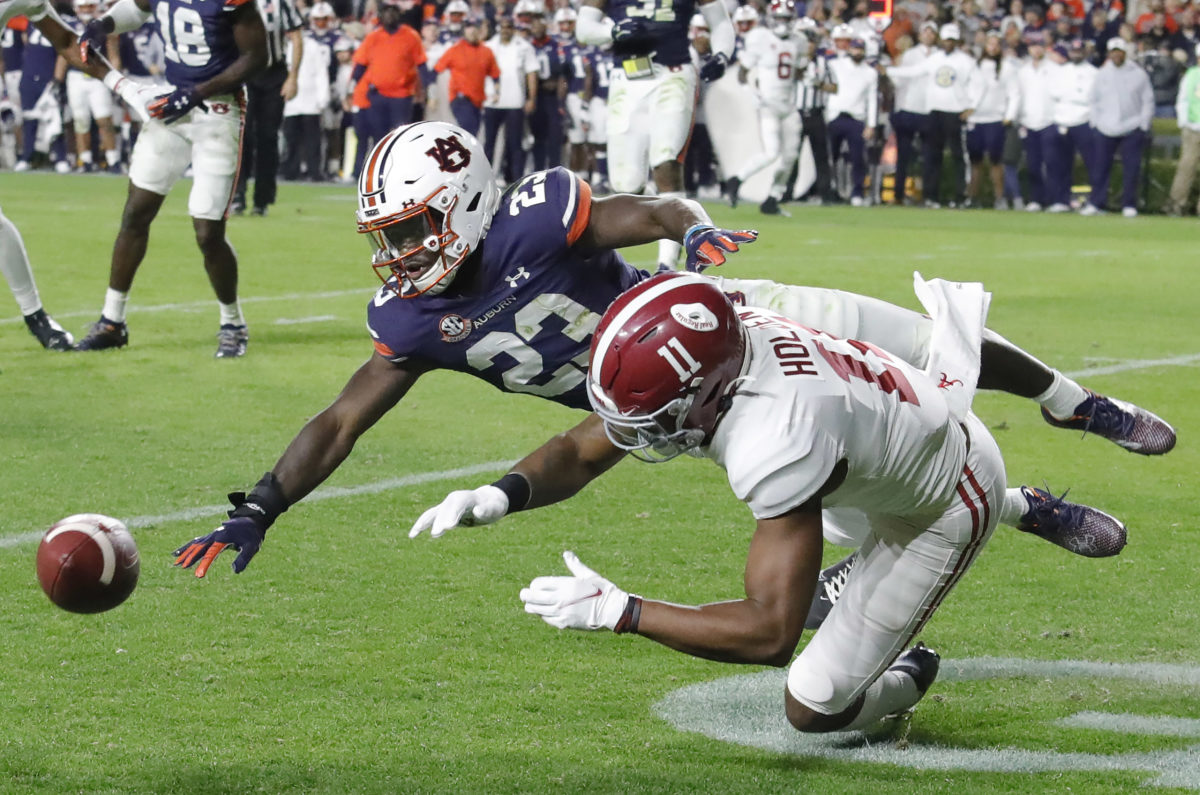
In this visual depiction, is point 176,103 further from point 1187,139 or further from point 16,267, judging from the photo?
point 1187,139

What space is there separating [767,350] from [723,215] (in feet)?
45.6

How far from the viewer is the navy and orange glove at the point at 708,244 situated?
4.02 m

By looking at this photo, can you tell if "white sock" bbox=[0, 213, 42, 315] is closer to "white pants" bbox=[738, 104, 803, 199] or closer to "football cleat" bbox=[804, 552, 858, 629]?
"football cleat" bbox=[804, 552, 858, 629]

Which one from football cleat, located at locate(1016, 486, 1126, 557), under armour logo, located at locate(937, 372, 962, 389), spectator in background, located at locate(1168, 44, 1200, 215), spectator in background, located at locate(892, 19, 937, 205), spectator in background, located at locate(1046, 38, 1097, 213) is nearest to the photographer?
under armour logo, located at locate(937, 372, 962, 389)

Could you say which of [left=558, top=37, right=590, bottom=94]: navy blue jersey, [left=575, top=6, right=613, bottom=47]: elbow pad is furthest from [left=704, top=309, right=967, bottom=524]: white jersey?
[left=558, top=37, right=590, bottom=94]: navy blue jersey

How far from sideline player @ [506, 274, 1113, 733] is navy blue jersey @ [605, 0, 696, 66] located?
682 centimetres

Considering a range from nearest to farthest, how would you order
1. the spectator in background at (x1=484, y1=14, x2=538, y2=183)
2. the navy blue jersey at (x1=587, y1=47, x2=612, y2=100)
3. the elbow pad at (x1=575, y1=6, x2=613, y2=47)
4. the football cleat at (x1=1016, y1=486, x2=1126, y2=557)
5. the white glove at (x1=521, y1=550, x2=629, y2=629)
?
the white glove at (x1=521, y1=550, x2=629, y2=629)
the football cleat at (x1=1016, y1=486, x2=1126, y2=557)
the elbow pad at (x1=575, y1=6, x2=613, y2=47)
the spectator in background at (x1=484, y1=14, x2=538, y2=183)
the navy blue jersey at (x1=587, y1=47, x2=612, y2=100)

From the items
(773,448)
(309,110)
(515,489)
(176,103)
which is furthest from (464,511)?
(309,110)

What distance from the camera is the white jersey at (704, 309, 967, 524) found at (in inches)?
117

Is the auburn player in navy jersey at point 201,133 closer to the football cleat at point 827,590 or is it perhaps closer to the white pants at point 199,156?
the white pants at point 199,156

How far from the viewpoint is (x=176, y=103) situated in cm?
782

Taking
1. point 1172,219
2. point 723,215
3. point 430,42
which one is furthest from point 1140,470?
point 430,42

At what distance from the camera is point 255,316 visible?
9.56 m

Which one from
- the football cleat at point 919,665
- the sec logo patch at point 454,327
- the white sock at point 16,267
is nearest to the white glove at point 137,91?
the white sock at point 16,267
